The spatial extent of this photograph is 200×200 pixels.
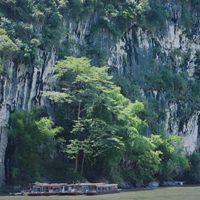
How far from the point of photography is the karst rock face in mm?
25250

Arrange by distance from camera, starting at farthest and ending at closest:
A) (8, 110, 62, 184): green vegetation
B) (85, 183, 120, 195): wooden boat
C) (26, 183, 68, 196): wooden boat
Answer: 1. (8, 110, 62, 184): green vegetation
2. (85, 183, 120, 195): wooden boat
3. (26, 183, 68, 196): wooden boat

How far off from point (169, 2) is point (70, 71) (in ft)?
53.7

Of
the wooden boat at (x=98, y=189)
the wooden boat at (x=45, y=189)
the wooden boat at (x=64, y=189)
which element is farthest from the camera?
the wooden boat at (x=98, y=189)

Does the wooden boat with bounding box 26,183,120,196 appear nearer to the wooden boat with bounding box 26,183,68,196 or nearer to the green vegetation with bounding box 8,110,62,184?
the wooden boat with bounding box 26,183,68,196

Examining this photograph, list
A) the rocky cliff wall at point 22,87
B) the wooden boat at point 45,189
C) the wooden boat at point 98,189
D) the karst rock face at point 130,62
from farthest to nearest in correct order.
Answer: the karst rock face at point 130,62 → the rocky cliff wall at point 22,87 → the wooden boat at point 98,189 → the wooden boat at point 45,189

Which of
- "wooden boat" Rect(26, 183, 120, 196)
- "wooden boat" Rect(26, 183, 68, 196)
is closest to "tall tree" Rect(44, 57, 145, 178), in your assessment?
Answer: "wooden boat" Rect(26, 183, 120, 196)

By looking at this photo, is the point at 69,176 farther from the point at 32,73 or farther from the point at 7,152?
the point at 32,73

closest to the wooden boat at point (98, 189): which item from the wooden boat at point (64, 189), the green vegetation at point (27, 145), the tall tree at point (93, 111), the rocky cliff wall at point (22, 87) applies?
the wooden boat at point (64, 189)

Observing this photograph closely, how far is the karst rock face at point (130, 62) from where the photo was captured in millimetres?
25250

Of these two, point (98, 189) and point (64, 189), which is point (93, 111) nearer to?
point (98, 189)

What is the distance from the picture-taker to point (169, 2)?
131 feet

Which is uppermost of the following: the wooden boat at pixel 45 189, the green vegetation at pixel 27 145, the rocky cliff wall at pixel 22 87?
the rocky cliff wall at pixel 22 87

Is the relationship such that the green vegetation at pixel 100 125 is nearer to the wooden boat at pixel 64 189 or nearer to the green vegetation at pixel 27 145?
the green vegetation at pixel 27 145

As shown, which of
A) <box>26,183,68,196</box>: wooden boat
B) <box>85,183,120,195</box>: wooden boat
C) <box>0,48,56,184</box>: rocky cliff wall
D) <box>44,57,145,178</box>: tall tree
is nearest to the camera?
<box>26,183,68,196</box>: wooden boat
